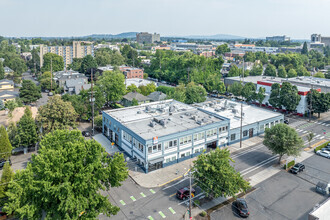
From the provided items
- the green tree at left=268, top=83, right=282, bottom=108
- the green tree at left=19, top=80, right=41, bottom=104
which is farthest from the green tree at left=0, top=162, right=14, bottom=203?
the green tree at left=268, top=83, right=282, bottom=108

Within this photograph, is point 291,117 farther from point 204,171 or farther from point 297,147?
point 204,171

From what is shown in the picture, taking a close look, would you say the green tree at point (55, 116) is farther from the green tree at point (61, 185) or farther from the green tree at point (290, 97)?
the green tree at point (290, 97)

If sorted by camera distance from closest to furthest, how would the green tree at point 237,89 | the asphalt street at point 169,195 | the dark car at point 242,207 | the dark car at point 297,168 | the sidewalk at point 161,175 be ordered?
→ the dark car at point 242,207 → the asphalt street at point 169,195 → the sidewalk at point 161,175 → the dark car at point 297,168 → the green tree at point 237,89

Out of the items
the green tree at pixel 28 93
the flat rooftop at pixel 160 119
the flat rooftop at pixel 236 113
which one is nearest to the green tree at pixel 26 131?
the flat rooftop at pixel 160 119

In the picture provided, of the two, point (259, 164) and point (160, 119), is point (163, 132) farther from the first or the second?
point (259, 164)

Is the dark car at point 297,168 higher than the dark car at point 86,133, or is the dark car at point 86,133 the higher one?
the dark car at point 86,133

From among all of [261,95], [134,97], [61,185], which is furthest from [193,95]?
[61,185]
